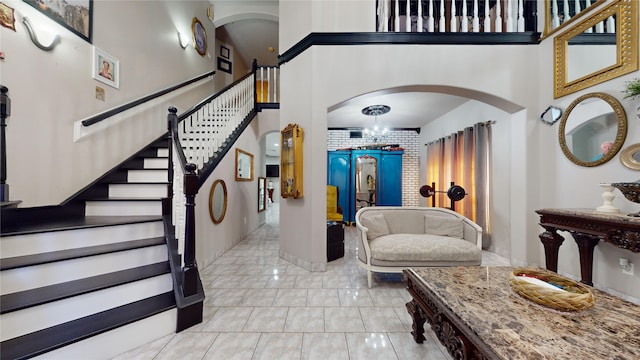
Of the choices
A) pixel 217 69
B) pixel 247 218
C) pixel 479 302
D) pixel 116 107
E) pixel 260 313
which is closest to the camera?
pixel 479 302

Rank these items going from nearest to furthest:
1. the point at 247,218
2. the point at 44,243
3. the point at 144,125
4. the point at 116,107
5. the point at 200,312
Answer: the point at 44,243 → the point at 200,312 → the point at 116,107 → the point at 144,125 → the point at 247,218

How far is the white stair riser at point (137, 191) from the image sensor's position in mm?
2713

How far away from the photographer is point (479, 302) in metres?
1.23

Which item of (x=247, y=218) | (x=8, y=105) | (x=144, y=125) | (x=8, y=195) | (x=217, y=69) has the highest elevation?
(x=217, y=69)

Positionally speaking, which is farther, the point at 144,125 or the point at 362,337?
the point at 144,125

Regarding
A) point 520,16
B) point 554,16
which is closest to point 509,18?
point 520,16

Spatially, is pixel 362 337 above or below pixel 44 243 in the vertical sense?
below

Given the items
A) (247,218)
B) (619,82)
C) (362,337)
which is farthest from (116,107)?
(619,82)

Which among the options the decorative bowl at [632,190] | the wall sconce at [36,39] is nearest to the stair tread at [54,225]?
the wall sconce at [36,39]

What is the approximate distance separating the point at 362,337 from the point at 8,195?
10.2ft

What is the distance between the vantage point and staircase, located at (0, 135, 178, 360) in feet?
4.36

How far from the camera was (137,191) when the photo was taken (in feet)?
8.91

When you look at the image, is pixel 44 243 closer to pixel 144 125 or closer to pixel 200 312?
pixel 200 312

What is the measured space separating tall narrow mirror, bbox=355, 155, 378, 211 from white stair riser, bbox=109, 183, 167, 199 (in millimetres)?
4407
